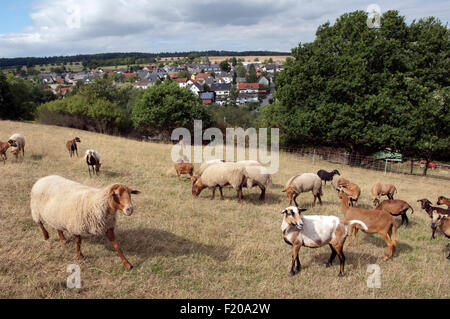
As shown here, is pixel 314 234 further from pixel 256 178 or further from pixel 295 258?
pixel 256 178

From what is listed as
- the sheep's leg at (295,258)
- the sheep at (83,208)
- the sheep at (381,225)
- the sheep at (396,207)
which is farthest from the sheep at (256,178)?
the sheep at (83,208)

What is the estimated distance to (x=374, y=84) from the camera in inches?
858

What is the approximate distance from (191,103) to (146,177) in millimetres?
25776

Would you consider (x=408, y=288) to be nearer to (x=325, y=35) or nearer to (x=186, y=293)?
(x=186, y=293)

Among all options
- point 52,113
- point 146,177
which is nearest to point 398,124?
point 146,177

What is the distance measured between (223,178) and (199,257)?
4.61 metres

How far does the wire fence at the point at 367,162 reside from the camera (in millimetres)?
24438

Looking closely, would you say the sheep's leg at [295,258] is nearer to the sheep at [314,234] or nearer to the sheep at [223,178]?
the sheep at [314,234]

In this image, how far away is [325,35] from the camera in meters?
25.3

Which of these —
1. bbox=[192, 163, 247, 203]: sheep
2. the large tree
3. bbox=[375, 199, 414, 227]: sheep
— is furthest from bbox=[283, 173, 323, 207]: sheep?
the large tree

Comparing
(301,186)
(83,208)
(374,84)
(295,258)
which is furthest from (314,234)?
(374,84)

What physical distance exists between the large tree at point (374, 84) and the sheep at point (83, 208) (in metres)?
19.9

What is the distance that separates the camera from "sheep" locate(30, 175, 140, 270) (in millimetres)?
5938

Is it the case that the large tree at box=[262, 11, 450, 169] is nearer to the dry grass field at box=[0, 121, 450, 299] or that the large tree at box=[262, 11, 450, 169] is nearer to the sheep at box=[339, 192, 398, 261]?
the dry grass field at box=[0, 121, 450, 299]
